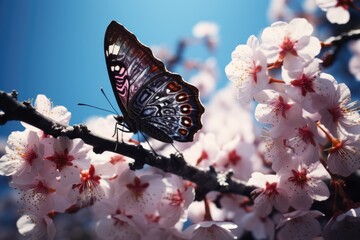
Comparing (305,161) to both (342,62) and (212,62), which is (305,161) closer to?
(342,62)

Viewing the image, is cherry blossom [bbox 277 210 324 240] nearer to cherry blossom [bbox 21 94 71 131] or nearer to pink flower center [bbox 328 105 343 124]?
pink flower center [bbox 328 105 343 124]

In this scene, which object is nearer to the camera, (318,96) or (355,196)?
(318,96)

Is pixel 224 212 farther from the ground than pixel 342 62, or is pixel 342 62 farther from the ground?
pixel 342 62

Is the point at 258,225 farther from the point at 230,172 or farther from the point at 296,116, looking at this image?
the point at 296,116

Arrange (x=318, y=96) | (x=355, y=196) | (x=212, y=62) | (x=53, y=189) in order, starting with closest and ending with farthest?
(x=318, y=96) < (x=53, y=189) < (x=355, y=196) < (x=212, y=62)

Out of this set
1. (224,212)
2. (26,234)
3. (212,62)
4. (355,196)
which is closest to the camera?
(26,234)

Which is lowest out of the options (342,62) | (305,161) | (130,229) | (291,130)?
(130,229)

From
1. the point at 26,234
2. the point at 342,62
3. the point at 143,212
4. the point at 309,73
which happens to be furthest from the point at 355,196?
the point at 342,62

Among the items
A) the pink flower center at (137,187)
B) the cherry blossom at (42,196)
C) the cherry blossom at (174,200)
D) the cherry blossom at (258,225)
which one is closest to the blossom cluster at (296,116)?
the cherry blossom at (174,200)

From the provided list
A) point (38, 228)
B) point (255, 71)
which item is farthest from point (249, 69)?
point (38, 228)
